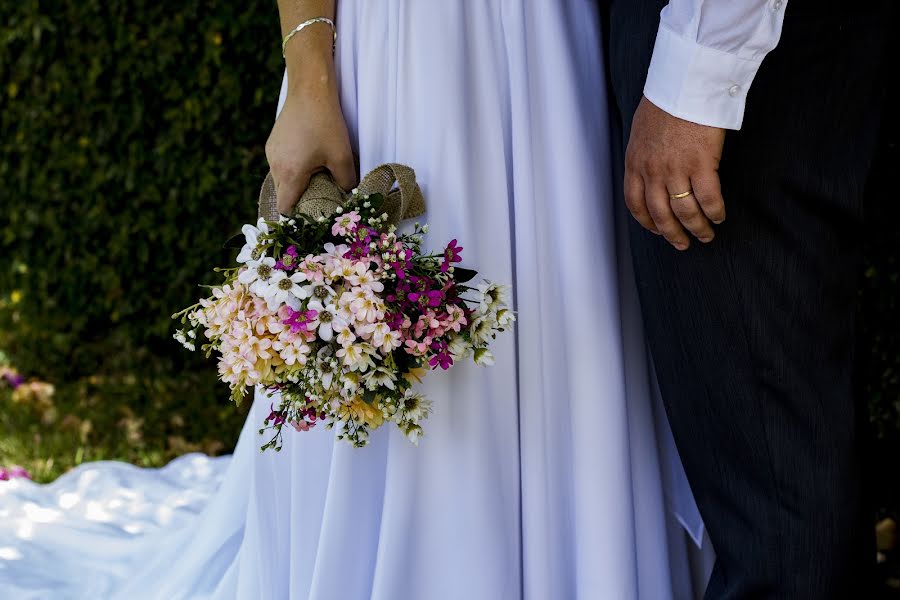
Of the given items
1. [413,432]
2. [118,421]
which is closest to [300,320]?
[413,432]

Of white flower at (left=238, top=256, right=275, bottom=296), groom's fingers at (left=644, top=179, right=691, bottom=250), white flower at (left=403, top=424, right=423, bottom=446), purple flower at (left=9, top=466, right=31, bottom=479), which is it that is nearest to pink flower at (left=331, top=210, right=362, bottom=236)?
white flower at (left=238, top=256, right=275, bottom=296)

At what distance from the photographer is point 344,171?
1611 millimetres

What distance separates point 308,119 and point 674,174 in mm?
688

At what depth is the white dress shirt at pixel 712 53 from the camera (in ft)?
3.77

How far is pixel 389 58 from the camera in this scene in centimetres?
159

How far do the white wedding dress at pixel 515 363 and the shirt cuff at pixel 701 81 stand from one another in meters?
0.33

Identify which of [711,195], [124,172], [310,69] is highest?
[124,172]

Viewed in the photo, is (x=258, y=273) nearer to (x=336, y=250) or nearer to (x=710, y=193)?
(x=336, y=250)

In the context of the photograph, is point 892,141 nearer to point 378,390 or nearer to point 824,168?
point 824,168

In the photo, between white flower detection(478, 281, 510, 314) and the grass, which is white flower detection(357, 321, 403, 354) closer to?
white flower detection(478, 281, 510, 314)

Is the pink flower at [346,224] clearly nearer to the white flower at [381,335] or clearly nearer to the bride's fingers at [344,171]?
the white flower at [381,335]

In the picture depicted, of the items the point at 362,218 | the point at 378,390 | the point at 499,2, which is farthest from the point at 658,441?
the point at 499,2

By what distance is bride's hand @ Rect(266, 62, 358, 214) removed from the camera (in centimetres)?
159

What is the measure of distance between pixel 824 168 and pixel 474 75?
0.61 m
